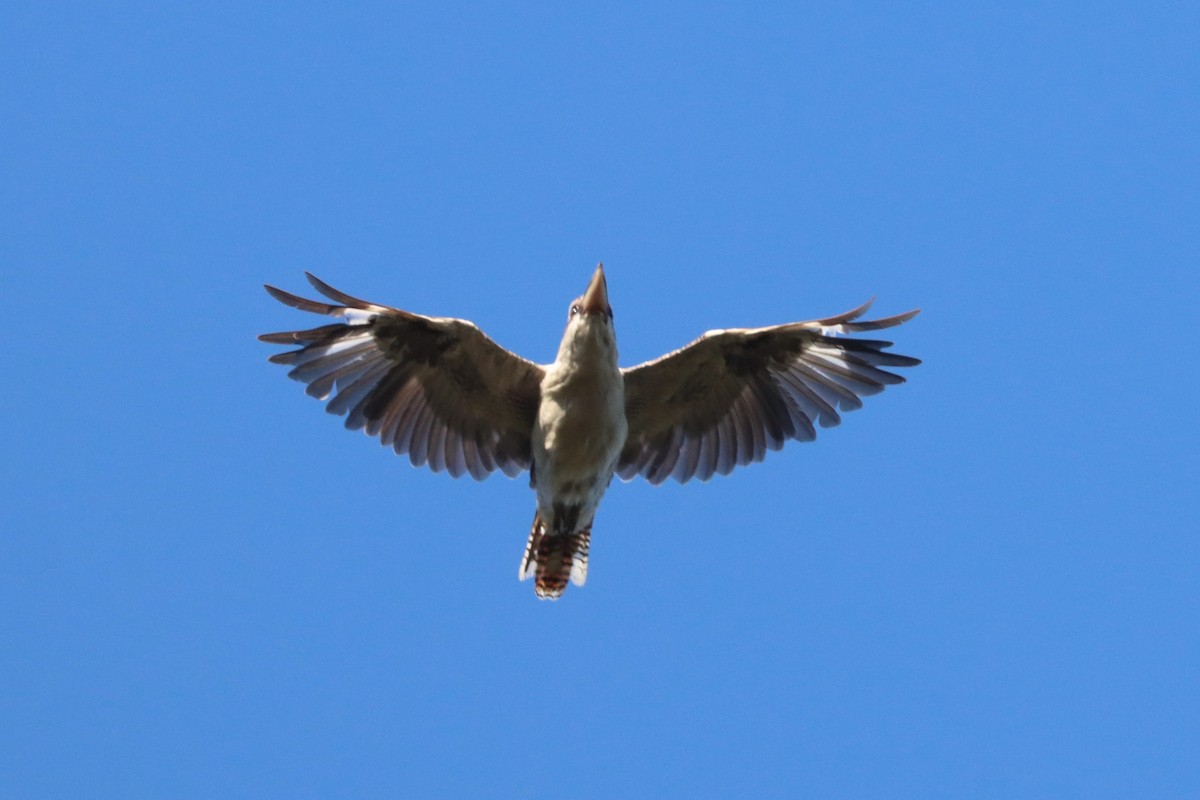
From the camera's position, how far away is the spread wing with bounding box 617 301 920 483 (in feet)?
38.2

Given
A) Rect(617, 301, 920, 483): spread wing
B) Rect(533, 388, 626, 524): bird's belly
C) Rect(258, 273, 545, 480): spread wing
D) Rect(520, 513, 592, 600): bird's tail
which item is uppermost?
Rect(617, 301, 920, 483): spread wing

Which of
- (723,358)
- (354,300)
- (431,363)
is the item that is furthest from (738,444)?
(354,300)

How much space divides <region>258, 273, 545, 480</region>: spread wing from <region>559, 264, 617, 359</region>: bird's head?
2.67ft

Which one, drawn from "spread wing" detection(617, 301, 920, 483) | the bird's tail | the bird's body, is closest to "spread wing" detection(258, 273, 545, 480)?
the bird's body

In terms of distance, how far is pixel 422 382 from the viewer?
11.8m

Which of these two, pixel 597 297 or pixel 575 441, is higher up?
pixel 597 297

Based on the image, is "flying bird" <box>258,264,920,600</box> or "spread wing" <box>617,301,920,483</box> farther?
"spread wing" <box>617,301,920,483</box>

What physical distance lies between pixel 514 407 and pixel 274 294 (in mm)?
2403

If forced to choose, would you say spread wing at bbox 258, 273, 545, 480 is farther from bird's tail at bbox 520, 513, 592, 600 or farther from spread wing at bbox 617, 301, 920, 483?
spread wing at bbox 617, 301, 920, 483

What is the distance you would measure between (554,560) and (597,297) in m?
2.57

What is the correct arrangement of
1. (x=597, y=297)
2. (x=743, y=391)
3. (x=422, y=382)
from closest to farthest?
(x=597, y=297)
(x=422, y=382)
(x=743, y=391)

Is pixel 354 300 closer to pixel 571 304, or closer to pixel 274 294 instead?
pixel 274 294

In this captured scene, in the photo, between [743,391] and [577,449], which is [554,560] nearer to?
[577,449]

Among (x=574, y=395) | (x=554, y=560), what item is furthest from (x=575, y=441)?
(x=554, y=560)
